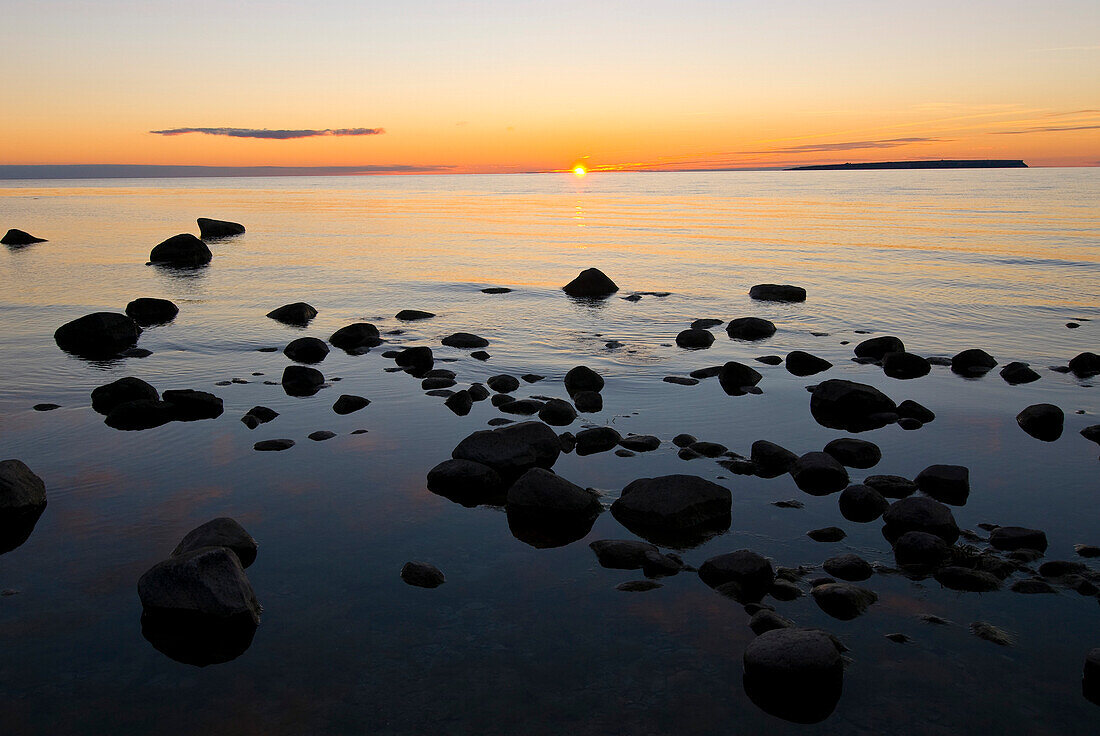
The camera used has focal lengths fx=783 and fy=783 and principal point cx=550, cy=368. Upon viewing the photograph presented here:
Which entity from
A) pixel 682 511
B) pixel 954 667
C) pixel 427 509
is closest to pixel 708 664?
pixel 954 667

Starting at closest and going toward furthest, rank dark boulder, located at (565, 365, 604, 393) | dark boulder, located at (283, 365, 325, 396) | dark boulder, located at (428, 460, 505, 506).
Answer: dark boulder, located at (428, 460, 505, 506) → dark boulder, located at (565, 365, 604, 393) → dark boulder, located at (283, 365, 325, 396)

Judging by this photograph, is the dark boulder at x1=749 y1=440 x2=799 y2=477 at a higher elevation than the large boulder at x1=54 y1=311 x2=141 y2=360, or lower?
higher

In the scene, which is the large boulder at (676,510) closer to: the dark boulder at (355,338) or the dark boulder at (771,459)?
the dark boulder at (771,459)

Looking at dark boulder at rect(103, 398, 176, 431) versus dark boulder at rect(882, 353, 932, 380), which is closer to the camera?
dark boulder at rect(103, 398, 176, 431)

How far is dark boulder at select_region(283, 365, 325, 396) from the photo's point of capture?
1978cm

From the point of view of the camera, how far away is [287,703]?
7.78 metres

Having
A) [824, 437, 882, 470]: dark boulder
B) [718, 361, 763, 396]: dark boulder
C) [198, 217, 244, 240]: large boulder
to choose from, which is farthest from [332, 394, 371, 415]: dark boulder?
[198, 217, 244, 240]: large boulder

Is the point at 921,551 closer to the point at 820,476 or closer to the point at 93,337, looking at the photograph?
the point at 820,476

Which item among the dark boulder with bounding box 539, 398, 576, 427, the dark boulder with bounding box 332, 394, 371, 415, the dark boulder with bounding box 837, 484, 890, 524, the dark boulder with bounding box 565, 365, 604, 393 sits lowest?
the dark boulder with bounding box 332, 394, 371, 415

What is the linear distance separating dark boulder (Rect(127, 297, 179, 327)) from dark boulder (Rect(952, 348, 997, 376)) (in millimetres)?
27953

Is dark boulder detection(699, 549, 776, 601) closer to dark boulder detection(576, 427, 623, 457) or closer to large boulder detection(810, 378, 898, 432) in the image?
dark boulder detection(576, 427, 623, 457)

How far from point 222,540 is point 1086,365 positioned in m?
22.0

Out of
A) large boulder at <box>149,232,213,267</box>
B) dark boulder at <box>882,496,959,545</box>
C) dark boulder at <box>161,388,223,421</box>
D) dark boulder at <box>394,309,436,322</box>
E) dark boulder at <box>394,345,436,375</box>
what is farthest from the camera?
large boulder at <box>149,232,213,267</box>

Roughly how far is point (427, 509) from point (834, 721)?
696 centimetres
